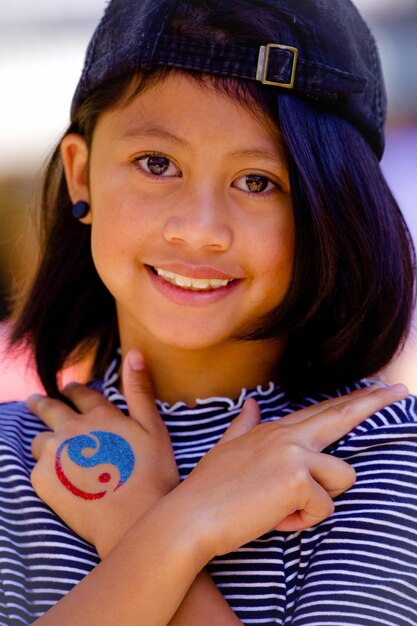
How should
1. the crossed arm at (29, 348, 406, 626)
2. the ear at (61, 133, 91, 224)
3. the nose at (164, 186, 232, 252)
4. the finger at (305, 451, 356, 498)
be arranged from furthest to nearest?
the ear at (61, 133, 91, 224)
the nose at (164, 186, 232, 252)
the finger at (305, 451, 356, 498)
the crossed arm at (29, 348, 406, 626)

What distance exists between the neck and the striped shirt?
4.0 inches

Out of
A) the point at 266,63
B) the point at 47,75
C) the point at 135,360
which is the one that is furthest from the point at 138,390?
the point at 47,75

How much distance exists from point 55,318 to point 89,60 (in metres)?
0.55

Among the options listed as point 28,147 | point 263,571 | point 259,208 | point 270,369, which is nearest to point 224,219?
point 259,208

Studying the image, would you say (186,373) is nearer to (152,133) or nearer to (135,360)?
(135,360)

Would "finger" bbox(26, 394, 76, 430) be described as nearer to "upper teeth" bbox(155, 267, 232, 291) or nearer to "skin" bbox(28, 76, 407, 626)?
"skin" bbox(28, 76, 407, 626)

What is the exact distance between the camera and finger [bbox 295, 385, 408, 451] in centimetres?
140

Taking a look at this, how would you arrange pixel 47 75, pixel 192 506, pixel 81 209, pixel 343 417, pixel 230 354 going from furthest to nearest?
1. pixel 47 75
2. pixel 81 209
3. pixel 230 354
4. pixel 343 417
5. pixel 192 506

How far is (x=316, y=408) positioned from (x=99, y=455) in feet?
1.18

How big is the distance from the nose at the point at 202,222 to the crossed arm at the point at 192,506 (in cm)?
28

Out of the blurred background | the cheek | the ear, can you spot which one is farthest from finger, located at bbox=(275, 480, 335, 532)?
the blurred background

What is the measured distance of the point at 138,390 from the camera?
1.64m

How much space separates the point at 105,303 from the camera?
1.95 meters

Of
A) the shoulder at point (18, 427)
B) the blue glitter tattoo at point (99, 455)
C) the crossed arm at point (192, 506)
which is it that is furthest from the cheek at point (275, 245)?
the shoulder at point (18, 427)
